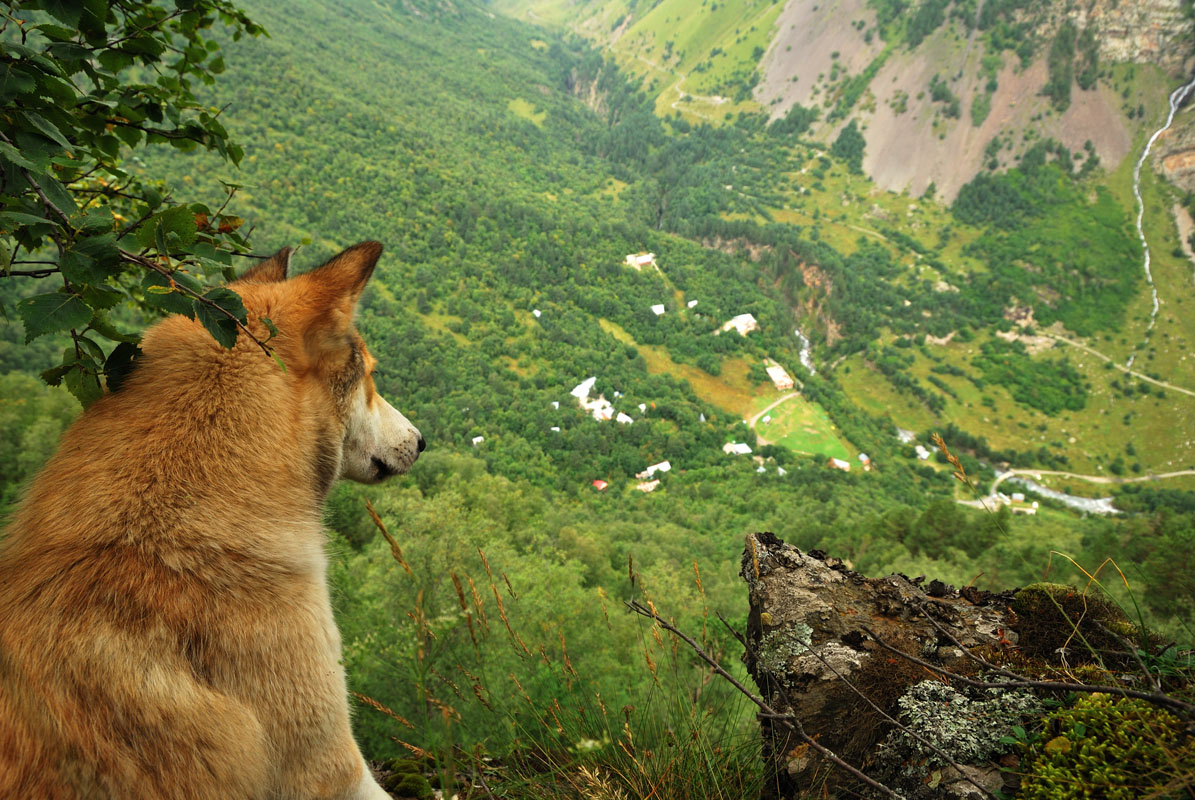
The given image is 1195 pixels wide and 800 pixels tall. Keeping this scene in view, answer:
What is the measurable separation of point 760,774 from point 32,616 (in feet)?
8.74

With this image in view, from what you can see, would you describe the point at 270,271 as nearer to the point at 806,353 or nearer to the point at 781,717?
the point at 781,717

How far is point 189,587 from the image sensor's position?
1677 mm

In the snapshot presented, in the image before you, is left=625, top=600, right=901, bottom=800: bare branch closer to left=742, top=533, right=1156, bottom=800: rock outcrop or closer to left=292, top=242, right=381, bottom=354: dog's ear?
left=742, top=533, right=1156, bottom=800: rock outcrop

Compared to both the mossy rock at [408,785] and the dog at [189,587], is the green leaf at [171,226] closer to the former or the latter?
the dog at [189,587]

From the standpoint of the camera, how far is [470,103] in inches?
6063

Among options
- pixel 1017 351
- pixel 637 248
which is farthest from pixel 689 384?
pixel 1017 351

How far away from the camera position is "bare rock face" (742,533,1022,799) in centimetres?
219

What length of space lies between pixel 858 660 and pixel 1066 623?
870mm

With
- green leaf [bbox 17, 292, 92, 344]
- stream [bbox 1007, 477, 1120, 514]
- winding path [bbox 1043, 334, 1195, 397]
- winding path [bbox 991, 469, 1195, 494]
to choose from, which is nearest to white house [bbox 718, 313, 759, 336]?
winding path [bbox 991, 469, 1195, 494]

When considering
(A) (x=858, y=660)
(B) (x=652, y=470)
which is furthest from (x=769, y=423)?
(A) (x=858, y=660)

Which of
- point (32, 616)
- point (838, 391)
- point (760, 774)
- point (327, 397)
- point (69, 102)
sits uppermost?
point (69, 102)

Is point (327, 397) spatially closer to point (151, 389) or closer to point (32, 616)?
point (151, 389)

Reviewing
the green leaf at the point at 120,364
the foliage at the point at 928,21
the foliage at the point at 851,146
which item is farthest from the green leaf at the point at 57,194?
the foliage at the point at 928,21

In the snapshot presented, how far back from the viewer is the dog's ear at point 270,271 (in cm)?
259
